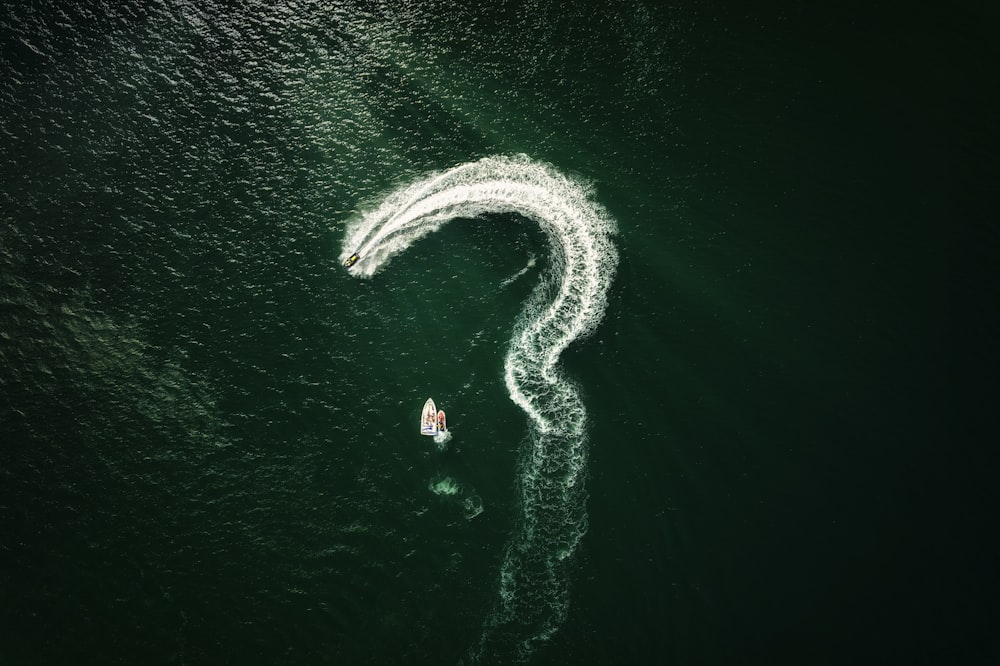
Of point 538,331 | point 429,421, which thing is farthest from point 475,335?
point 429,421

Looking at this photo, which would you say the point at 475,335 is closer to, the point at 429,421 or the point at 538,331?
the point at 538,331

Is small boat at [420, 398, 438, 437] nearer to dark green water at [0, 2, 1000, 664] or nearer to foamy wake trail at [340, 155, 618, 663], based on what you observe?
dark green water at [0, 2, 1000, 664]

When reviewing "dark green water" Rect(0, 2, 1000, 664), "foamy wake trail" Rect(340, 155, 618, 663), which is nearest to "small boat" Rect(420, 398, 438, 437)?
"dark green water" Rect(0, 2, 1000, 664)

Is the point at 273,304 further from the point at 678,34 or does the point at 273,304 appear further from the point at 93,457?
the point at 678,34

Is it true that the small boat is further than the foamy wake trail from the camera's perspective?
Yes

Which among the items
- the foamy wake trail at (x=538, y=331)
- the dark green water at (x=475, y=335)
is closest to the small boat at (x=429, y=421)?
the dark green water at (x=475, y=335)

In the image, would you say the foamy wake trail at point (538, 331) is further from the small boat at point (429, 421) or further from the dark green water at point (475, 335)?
the small boat at point (429, 421)
